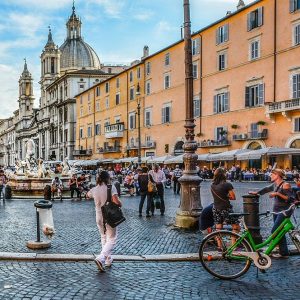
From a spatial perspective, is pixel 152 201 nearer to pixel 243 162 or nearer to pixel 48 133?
pixel 243 162

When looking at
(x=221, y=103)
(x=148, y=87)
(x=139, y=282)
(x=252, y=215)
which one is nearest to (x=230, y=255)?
(x=139, y=282)

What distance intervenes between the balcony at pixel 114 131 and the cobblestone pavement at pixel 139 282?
174ft

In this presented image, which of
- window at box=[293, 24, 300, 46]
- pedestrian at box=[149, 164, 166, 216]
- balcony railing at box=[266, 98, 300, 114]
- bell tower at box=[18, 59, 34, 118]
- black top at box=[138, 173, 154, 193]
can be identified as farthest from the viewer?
bell tower at box=[18, 59, 34, 118]

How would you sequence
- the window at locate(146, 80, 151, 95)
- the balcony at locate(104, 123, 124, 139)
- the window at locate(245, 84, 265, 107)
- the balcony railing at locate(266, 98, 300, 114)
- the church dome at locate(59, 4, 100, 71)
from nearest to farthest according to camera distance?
the balcony railing at locate(266, 98, 300, 114) → the window at locate(245, 84, 265, 107) → the window at locate(146, 80, 151, 95) → the balcony at locate(104, 123, 124, 139) → the church dome at locate(59, 4, 100, 71)

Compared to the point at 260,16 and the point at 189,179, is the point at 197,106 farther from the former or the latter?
the point at 189,179

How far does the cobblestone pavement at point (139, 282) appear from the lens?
6023 millimetres

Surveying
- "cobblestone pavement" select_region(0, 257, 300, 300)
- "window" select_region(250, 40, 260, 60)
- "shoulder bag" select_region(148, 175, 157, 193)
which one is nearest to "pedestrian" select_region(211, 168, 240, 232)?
"cobblestone pavement" select_region(0, 257, 300, 300)

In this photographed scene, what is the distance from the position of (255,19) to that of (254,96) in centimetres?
579

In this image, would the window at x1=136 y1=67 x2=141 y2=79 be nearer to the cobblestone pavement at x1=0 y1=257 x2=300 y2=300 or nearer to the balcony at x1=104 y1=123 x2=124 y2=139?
the balcony at x1=104 y1=123 x2=124 y2=139

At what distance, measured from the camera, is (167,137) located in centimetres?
5009

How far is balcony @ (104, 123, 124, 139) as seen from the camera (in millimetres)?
60862

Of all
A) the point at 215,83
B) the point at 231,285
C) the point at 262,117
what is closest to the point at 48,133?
the point at 215,83

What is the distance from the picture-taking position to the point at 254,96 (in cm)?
3797

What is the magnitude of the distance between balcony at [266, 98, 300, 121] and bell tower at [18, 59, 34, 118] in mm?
117950
